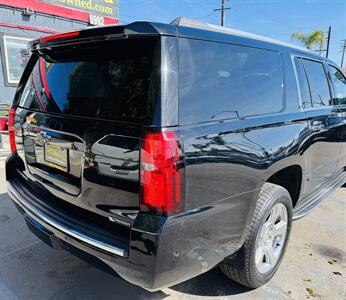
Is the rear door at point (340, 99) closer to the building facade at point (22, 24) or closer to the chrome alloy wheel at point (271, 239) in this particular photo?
the chrome alloy wheel at point (271, 239)

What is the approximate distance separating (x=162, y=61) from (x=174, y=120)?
32 cm

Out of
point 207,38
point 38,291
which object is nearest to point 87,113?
point 207,38

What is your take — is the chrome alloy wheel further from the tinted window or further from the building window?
the building window

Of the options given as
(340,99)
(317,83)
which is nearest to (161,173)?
(317,83)

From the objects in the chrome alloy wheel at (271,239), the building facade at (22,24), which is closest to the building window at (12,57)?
the building facade at (22,24)

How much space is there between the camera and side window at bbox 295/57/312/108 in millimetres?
3006

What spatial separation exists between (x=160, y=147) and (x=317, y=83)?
2554mm

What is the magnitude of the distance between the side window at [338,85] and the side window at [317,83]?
0.33 metres

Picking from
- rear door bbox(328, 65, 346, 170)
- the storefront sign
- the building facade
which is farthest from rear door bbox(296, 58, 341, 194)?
the storefront sign

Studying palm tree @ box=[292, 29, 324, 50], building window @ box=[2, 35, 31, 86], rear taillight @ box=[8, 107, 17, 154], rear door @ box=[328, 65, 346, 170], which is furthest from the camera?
palm tree @ box=[292, 29, 324, 50]

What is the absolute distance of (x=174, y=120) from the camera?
173 centimetres

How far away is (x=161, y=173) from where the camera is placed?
5.53 ft

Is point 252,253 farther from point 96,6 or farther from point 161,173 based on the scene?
point 96,6

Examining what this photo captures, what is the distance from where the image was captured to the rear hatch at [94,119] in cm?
179
